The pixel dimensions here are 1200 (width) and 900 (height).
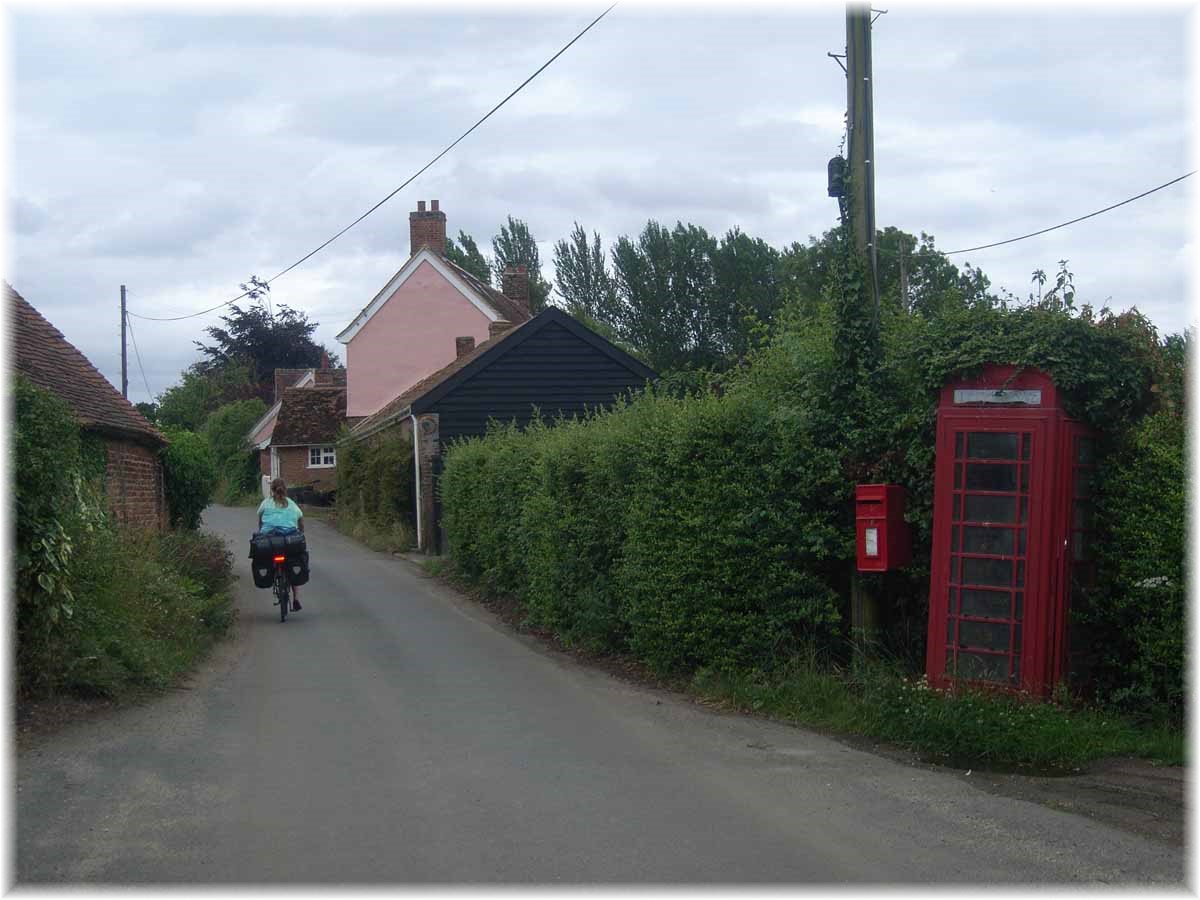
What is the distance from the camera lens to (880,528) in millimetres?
9195

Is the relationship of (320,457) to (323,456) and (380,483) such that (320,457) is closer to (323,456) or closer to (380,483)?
(323,456)

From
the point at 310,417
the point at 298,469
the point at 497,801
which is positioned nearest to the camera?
the point at 497,801

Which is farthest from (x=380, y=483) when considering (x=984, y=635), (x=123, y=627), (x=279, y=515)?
(x=984, y=635)

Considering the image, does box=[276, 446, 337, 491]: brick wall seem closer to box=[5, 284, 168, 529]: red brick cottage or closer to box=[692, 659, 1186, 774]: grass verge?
box=[5, 284, 168, 529]: red brick cottage

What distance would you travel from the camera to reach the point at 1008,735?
7.85 meters

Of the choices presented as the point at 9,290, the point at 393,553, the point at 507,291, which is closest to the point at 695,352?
the point at 507,291

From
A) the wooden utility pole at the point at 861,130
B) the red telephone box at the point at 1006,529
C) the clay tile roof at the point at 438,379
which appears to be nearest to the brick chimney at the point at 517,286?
the clay tile roof at the point at 438,379

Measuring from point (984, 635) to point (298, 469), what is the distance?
4368 cm

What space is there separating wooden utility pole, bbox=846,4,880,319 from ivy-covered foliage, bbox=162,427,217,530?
613 inches

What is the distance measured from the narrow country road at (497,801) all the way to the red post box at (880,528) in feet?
4.97

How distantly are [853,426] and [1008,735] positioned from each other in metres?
2.97

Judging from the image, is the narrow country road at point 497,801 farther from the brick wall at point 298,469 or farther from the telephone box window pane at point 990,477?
the brick wall at point 298,469

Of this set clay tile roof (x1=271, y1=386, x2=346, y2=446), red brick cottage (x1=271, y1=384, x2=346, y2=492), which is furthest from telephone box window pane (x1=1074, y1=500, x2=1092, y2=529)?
red brick cottage (x1=271, y1=384, x2=346, y2=492)

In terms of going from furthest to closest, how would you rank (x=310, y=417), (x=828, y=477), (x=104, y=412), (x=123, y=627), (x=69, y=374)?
1. (x=310, y=417)
2. (x=69, y=374)
3. (x=104, y=412)
4. (x=123, y=627)
5. (x=828, y=477)
